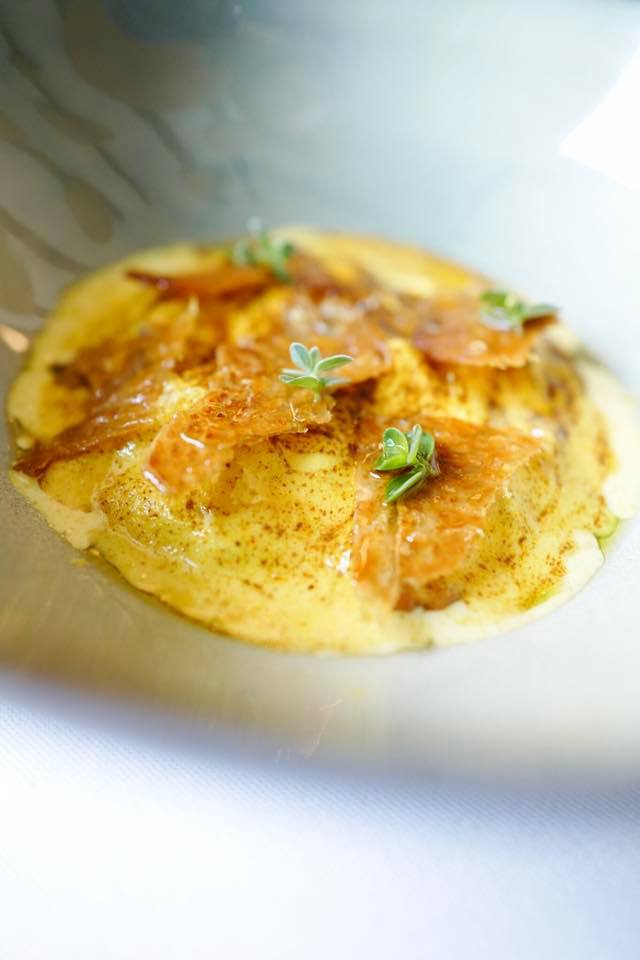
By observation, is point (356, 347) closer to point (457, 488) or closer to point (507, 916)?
point (457, 488)

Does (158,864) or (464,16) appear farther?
(464,16)

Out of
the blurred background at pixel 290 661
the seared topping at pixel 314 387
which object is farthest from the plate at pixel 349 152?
the seared topping at pixel 314 387

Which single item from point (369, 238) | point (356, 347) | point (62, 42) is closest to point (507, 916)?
point (356, 347)

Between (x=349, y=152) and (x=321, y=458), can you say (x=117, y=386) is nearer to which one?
(x=321, y=458)

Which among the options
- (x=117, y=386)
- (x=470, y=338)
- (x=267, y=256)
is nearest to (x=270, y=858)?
(x=117, y=386)

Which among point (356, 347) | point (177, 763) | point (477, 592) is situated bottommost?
point (177, 763)

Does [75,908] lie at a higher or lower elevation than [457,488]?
lower

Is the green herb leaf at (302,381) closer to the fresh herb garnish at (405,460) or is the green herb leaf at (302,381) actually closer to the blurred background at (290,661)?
the fresh herb garnish at (405,460)
